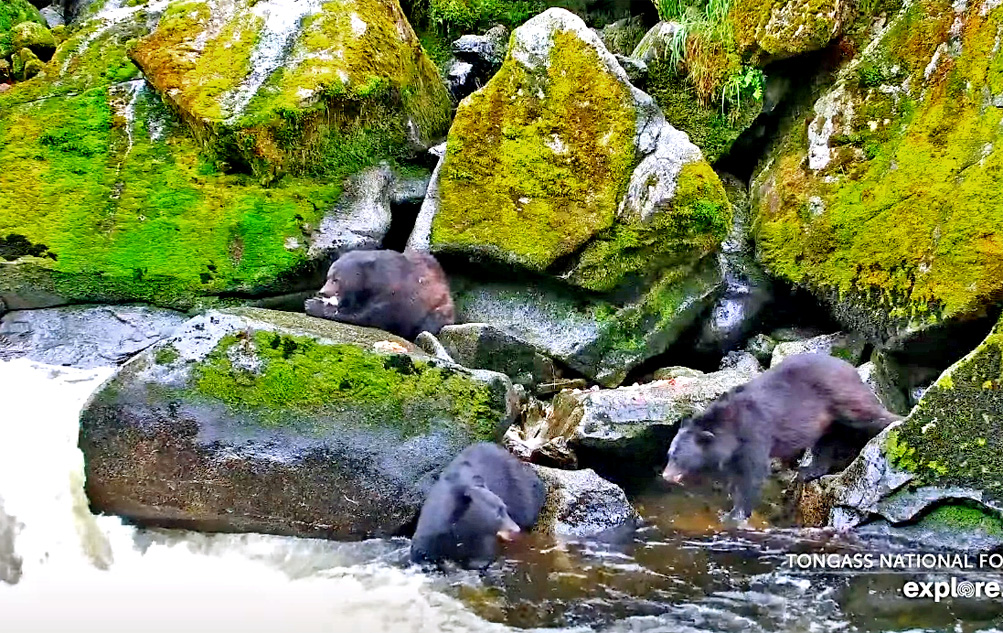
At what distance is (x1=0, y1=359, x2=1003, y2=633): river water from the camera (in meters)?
4.48

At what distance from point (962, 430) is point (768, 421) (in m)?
1.27

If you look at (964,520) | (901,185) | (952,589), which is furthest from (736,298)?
(952,589)

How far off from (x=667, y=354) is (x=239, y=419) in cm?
403

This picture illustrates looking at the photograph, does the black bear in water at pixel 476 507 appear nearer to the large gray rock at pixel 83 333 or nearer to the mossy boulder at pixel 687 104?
the large gray rock at pixel 83 333

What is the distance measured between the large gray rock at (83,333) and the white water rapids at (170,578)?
164 centimetres

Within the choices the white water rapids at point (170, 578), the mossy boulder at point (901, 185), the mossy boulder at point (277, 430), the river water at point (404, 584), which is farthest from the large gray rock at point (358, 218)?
the mossy boulder at point (901, 185)

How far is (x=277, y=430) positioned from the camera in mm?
5758

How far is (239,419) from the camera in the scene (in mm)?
5762

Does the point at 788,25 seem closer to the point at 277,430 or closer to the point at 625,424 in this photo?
the point at 625,424

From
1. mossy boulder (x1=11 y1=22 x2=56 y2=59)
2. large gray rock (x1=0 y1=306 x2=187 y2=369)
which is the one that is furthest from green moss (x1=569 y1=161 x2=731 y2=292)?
mossy boulder (x1=11 y1=22 x2=56 y2=59)

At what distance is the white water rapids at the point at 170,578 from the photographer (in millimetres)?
4543

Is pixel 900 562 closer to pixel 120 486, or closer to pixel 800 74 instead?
pixel 120 486

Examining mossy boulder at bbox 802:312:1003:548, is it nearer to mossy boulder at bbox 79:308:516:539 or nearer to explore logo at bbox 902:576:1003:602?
explore logo at bbox 902:576:1003:602

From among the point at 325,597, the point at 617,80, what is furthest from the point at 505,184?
the point at 325,597
